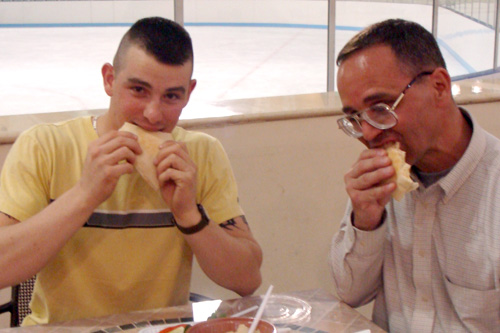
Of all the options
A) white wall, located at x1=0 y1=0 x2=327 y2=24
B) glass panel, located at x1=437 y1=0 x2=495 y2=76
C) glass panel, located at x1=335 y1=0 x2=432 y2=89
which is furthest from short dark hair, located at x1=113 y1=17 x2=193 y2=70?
glass panel, located at x1=437 y1=0 x2=495 y2=76

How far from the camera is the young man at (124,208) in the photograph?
1682 mm

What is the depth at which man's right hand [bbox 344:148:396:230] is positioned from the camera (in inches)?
62.2

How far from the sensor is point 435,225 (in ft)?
5.46

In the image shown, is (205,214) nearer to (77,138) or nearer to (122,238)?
(122,238)

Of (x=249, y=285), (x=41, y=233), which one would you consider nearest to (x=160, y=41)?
(x=41, y=233)

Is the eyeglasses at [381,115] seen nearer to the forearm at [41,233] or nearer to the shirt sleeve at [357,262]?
the shirt sleeve at [357,262]

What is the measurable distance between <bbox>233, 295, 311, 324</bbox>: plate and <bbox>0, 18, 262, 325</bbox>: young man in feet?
0.64

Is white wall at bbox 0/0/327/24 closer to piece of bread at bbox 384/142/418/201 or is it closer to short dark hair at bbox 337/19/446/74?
short dark hair at bbox 337/19/446/74

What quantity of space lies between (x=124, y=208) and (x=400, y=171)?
80 cm

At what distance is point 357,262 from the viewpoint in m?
1.71

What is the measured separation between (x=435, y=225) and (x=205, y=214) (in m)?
0.61

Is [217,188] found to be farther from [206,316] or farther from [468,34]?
[468,34]

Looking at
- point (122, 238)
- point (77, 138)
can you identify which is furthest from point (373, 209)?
point (77, 138)

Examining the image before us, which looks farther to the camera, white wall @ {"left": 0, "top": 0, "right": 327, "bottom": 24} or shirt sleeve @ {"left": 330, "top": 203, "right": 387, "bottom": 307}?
white wall @ {"left": 0, "top": 0, "right": 327, "bottom": 24}
